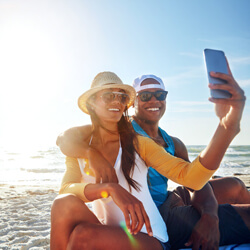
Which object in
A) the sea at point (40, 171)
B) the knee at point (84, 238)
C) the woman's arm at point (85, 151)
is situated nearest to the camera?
the knee at point (84, 238)

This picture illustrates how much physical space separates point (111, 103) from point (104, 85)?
200mm

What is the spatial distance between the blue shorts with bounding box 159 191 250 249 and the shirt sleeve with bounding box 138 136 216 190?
21.5 inches

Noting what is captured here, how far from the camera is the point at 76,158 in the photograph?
2.40 m

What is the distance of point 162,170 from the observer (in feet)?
7.17

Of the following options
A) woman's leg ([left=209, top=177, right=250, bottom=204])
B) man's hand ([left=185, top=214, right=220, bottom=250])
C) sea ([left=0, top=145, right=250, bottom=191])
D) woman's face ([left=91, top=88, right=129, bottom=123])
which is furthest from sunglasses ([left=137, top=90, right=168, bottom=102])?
sea ([left=0, top=145, right=250, bottom=191])

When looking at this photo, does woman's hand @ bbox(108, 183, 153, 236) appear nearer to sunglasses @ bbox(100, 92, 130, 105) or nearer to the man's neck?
sunglasses @ bbox(100, 92, 130, 105)

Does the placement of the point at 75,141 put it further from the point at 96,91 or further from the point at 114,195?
the point at 114,195

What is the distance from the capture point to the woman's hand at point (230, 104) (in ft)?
4.85

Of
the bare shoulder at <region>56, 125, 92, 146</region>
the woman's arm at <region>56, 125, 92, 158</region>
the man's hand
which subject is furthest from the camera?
the bare shoulder at <region>56, 125, 92, 146</region>

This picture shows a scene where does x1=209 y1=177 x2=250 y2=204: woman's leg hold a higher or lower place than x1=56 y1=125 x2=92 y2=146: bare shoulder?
lower

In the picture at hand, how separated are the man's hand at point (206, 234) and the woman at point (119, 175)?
0.36 m

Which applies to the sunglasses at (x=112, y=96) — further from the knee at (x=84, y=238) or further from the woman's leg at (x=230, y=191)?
the woman's leg at (x=230, y=191)

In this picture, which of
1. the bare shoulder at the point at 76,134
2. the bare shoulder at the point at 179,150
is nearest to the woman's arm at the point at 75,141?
the bare shoulder at the point at 76,134

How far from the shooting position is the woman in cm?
168
